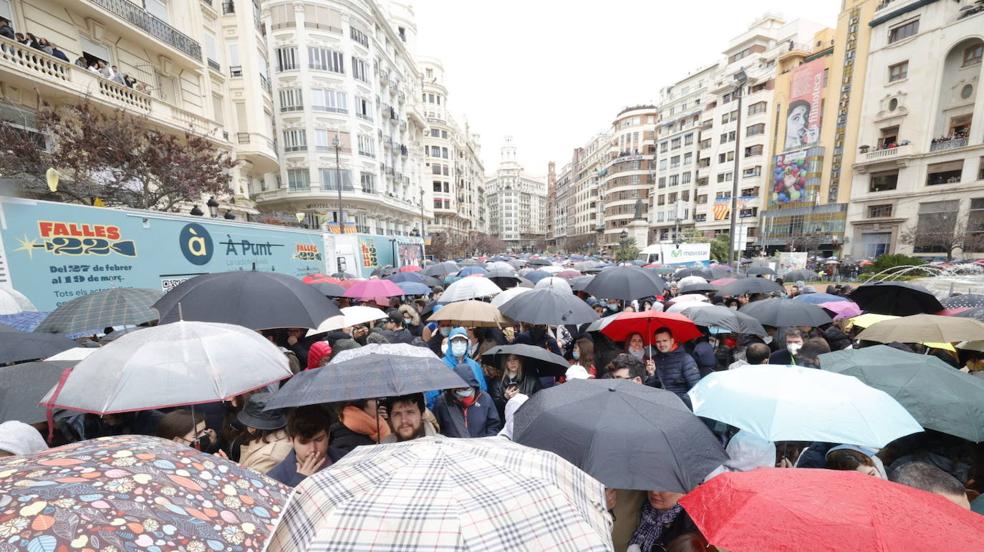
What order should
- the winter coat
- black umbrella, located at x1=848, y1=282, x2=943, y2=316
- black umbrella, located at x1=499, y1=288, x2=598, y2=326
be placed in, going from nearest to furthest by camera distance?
the winter coat, black umbrella, located at x1=499, y1=288, x2=598, y2=326, black umbrella, located at x1=848, y1=282, x2=943, y2=316

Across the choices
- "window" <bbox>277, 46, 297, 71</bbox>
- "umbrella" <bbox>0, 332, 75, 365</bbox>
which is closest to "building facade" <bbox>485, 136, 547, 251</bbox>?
"window" <bbox>277, 46, 297, 71</bbox>

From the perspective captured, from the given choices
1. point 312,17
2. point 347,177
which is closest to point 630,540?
point 347,177

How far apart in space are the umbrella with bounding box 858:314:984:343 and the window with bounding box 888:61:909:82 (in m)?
43.7

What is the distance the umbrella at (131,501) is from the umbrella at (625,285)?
19.1 feet

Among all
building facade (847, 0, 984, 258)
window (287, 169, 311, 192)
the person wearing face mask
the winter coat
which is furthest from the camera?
window (287, 169, 311, 192)

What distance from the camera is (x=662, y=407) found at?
2.41m

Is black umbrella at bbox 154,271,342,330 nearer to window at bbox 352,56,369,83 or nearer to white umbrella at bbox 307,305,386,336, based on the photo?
white umbrella at bbox 307,305,386,336

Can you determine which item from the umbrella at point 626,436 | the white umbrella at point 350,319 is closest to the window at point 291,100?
the white umbrella at point 350,319

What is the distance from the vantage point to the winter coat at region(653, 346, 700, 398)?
444cm

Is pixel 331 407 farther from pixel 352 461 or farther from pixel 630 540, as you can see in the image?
pixel 630 540

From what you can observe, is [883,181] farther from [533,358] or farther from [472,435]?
[472,435]

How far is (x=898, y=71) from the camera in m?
31.8

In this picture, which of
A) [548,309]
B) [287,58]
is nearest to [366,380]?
[548,309]

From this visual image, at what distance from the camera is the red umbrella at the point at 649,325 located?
15.3 feet
